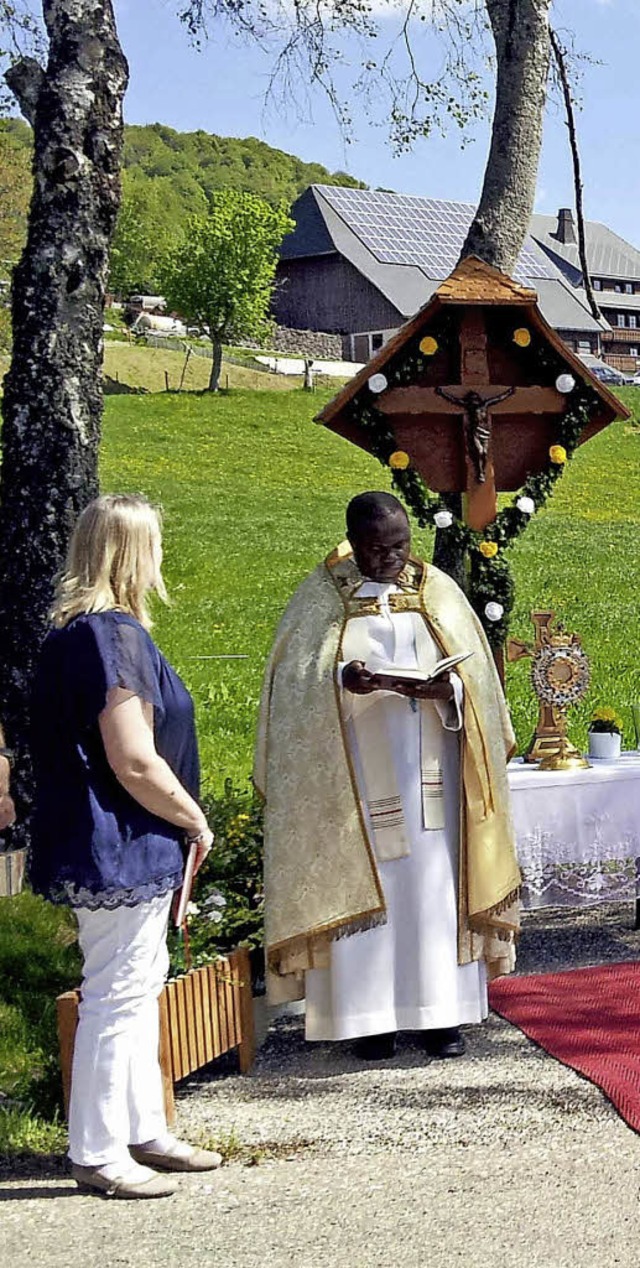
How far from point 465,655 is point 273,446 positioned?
28.5 m

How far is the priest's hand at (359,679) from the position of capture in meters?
5.32

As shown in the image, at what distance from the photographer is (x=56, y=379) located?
6926mm

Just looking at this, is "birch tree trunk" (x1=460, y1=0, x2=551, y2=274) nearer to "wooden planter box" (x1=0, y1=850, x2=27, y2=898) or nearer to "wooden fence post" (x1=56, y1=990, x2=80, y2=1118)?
"wooden planter box" (x1=0, y1=850, x2=27, y2=898)

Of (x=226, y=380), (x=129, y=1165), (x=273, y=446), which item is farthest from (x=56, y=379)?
(x=226, y=380)

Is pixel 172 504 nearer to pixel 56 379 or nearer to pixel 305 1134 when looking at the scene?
pixel 56 379

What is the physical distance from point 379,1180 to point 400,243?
201 ft

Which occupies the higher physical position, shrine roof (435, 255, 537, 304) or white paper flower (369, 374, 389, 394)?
shrine roof (435, 255, 537, 304)

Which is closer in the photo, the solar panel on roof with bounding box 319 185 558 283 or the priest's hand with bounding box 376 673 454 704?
the priest's hand with bounding box 376 673 454 704

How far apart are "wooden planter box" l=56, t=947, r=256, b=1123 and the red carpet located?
44.2 inches

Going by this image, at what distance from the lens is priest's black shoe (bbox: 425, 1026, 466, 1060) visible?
5625mm

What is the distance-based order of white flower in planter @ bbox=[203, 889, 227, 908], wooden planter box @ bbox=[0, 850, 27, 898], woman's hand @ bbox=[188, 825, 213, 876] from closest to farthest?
woman's hand @ bbox=[188, 825, 213, 876] → wooden planter box @ bbox=[0, 850, 27, 898] → white flower in planter @ bbox=[203, 889, 227, 908]

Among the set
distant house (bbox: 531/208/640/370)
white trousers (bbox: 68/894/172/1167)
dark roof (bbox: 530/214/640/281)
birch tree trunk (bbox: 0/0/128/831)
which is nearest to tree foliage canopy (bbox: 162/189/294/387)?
distant house (bbox: 531/208/640/370)

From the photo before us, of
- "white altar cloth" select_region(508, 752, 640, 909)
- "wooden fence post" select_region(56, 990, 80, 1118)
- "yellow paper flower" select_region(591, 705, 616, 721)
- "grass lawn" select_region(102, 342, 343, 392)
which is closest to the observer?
"wooden fence post" select_region(56, 990, 80, 1118)

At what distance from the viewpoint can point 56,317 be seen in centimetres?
692
